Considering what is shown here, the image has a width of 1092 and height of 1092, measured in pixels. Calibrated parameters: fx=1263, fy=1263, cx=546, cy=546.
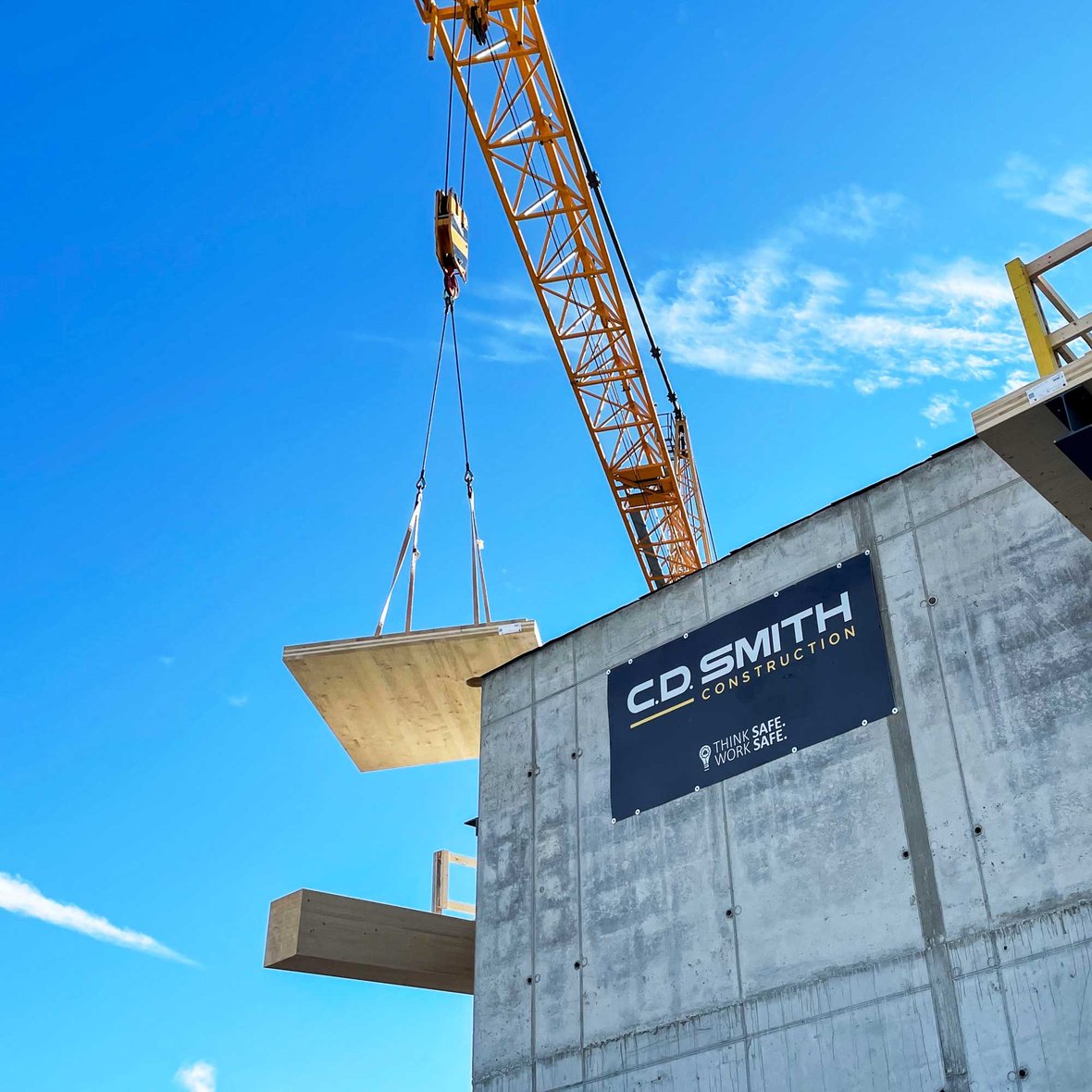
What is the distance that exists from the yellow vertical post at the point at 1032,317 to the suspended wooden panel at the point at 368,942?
34.5 feet

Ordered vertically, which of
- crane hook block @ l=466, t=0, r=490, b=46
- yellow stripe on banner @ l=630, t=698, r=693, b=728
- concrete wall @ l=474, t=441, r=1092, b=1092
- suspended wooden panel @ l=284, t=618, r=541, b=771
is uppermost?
crane hook block @ l=466, t=0, r=490, b=46

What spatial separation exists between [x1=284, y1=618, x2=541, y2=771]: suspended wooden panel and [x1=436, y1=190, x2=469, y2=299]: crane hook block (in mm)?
11057

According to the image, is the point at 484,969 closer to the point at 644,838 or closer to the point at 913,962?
the point at 644,838

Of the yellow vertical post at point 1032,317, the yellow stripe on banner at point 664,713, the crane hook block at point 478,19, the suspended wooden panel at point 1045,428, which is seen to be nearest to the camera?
the suspended wooden panel at point 1045,428

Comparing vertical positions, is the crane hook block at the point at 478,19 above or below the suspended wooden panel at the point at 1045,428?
above

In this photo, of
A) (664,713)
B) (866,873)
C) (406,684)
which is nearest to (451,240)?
(406,684)

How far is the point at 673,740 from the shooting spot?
14734 millimetres

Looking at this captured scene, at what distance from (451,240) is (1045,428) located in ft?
63.8

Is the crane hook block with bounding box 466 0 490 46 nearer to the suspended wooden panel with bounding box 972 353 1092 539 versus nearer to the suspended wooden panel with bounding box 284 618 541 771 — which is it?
the suspended wooden panel with bounding box 284 618 541 771

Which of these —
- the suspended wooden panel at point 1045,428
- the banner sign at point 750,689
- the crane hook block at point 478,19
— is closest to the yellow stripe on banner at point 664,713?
the banner sign at point 750,689

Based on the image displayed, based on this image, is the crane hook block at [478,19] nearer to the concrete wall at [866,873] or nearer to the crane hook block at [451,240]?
the crane hook block at [451,240]

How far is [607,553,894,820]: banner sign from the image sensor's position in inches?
524

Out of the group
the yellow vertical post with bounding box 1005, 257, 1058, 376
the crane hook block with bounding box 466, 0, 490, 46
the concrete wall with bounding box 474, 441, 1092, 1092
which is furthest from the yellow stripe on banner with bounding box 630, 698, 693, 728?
the crane hook block with bounding box 466, 0, 490, 46

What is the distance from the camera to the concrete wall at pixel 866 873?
11.0 meters
